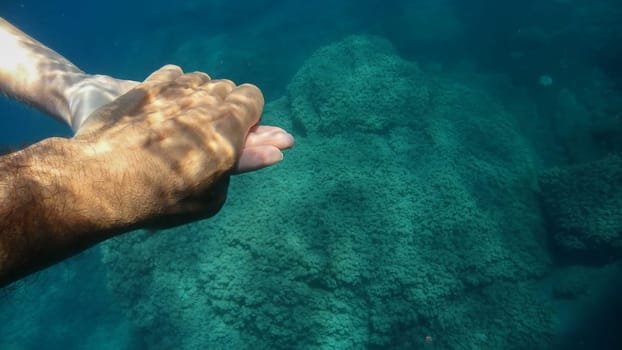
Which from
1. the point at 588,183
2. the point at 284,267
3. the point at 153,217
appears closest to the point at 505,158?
the point at 588,183

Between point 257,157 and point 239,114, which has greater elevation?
point 239,114

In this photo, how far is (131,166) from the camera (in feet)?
4.09

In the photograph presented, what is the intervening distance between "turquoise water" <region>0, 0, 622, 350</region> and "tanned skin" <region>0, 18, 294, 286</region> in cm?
429

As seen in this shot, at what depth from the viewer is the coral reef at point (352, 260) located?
590 centimetres

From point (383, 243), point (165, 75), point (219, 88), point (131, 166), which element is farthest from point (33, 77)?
point (383, 243)

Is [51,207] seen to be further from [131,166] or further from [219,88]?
[219,88]

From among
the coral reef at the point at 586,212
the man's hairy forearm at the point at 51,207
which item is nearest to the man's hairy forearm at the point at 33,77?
the man's hairy forearm at the point at 51,207

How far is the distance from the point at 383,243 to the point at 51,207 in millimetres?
5635

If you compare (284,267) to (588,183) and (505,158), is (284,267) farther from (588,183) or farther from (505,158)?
(588,183)


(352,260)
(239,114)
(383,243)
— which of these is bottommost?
(352,260)

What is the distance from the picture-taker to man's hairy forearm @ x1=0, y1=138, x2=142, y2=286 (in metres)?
0.99

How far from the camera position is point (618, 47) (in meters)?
13.1

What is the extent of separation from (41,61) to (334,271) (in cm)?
484

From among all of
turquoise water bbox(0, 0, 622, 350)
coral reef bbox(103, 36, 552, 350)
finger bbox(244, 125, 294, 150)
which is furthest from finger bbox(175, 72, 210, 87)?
coral reef bbox(103, 36, 552, 350)
